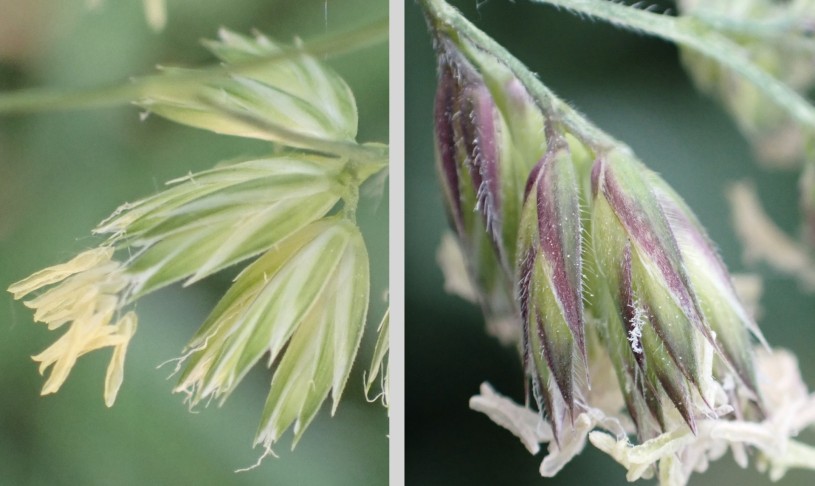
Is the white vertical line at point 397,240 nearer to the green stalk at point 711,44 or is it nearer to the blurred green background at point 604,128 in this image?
the blurred green background at point 604,128

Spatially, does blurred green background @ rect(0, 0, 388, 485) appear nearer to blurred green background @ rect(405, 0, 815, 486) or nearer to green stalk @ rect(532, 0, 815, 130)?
blurred green background @ rect(405, 0, 815, 486)

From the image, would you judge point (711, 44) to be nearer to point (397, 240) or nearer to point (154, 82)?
point (397, 240)

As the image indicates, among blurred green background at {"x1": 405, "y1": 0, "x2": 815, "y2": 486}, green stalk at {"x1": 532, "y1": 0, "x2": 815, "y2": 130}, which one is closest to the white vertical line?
blurred green background at {"x1": 405, "y1": 0, "x2": 815, "y2": 486}

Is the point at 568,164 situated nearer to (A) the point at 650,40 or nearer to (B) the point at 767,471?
(A) the point at 650,40

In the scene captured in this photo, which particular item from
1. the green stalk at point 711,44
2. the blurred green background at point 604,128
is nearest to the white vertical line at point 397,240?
the blurred green background at point 604,128

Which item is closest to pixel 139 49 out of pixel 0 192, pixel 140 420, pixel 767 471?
pixel 0 192

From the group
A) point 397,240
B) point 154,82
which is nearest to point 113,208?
point 154,82
